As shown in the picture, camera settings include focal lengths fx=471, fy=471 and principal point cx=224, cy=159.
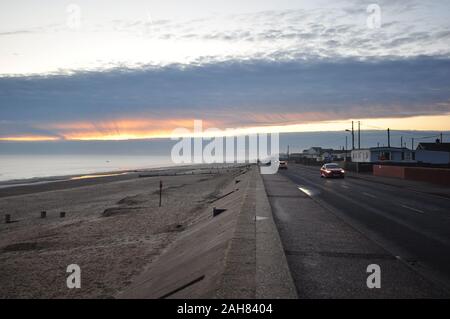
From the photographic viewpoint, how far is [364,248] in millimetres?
10039

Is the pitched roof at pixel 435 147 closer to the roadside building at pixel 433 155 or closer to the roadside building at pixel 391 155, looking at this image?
the roadside building at pixel 433 155

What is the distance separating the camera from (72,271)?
11359 mm

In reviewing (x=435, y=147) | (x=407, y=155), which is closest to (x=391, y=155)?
(x=407, y=155)

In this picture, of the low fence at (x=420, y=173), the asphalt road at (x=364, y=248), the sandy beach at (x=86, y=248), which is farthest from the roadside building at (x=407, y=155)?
the asphalt road at (x=364, y=248)

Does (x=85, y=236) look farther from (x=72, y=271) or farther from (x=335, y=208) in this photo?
(x=335, y=208)

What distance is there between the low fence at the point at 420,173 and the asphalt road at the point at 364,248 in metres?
19.2

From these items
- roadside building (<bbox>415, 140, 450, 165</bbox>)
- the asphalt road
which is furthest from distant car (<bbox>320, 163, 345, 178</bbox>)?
roadside building (<bbox>415, 140, 450, 165</bbox>)

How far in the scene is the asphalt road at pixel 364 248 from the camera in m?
7.01

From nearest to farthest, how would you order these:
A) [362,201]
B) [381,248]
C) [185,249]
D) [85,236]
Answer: [381,248], [185,249], [85,236], [362,201]

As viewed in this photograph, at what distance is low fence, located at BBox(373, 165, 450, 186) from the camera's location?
36.0 meters

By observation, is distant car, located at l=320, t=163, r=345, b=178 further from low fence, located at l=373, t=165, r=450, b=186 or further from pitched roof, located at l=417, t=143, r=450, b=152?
pitched roof, located at l=417, t=143, r=450, b=152

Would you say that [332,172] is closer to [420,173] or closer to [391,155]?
[420,173]
